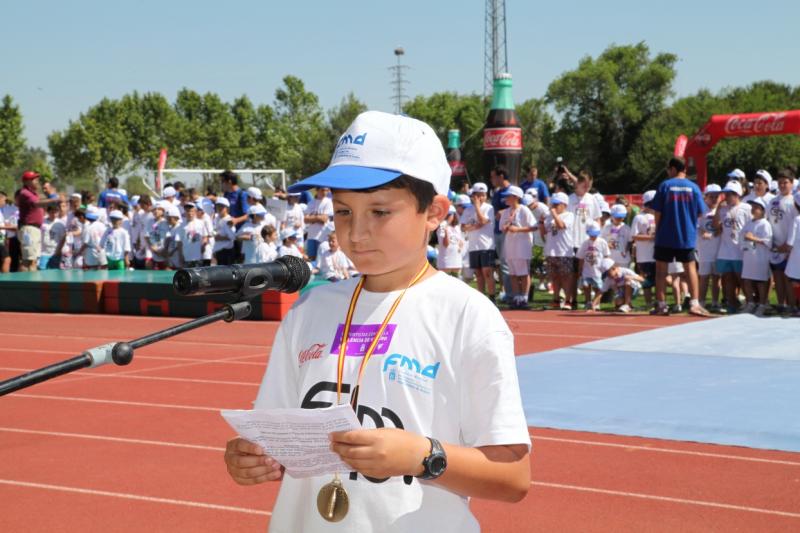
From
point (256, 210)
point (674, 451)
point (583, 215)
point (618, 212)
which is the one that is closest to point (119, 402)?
point (674, 451)

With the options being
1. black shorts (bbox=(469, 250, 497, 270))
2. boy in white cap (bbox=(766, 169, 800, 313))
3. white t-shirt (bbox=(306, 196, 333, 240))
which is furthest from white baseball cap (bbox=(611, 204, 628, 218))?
white t-shirt (bbox=(306, 196, 333, 240))

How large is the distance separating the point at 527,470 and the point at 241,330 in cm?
1247

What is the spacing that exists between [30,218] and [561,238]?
11.5m

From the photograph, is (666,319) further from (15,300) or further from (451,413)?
(451,413)

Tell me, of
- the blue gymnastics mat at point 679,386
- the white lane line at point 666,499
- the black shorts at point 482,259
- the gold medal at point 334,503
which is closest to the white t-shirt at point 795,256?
the blue gymnastics mat at point 679,386

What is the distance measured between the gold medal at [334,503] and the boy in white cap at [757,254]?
1301cm

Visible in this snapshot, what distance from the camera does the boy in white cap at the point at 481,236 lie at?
1694cm

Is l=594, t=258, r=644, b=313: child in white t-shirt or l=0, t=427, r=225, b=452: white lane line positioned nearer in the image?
l=0, t=427, r=225, b=452: white lane line

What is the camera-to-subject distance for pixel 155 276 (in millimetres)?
17516

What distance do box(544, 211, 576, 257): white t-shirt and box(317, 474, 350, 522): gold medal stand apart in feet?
46.0

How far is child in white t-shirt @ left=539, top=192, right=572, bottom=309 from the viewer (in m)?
16.0

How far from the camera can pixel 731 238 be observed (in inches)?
580

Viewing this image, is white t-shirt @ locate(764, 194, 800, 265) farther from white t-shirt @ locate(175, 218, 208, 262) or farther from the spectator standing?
white t-shirt @ locate(175, 218, 208, 262)

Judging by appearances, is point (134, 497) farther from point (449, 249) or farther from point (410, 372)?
point (449, 249)
